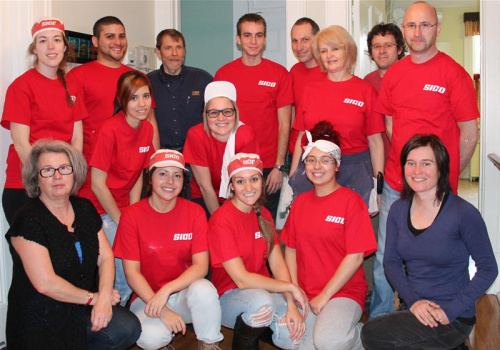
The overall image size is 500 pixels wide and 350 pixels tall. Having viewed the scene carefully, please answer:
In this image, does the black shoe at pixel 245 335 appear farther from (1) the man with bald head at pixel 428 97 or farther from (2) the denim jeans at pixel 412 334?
(1) the man with bald head at pixel 428 97

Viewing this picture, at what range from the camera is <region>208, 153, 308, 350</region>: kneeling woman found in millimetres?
2529

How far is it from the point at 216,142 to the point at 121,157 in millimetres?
506

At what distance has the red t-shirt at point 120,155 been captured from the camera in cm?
286

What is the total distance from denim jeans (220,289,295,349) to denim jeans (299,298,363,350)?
0.36 ft

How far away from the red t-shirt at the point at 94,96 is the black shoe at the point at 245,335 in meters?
1.41

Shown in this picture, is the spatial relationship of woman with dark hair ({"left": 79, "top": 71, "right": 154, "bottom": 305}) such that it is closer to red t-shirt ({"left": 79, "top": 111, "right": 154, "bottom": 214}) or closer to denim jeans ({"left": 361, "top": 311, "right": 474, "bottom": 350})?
red t-shirt ({"left": 79, "top": 111, "right": 154, "bottom": 214})

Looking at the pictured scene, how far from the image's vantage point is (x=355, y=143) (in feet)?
9.64

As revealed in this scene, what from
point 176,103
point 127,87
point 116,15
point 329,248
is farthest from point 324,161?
point 116,15

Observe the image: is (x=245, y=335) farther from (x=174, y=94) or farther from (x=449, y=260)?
(x=174, y=94)

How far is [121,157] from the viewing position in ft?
9.57

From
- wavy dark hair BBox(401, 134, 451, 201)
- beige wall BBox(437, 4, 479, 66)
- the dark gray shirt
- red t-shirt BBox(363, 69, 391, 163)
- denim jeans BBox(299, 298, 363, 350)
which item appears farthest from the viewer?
beige wall BBox(437, 4, 479, 66)

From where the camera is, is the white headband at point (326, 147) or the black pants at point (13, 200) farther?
the black pants at point (13, 200)

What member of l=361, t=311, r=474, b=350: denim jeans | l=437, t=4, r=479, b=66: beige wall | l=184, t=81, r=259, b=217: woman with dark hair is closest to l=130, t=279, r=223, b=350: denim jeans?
l=184, t=81, r=259, b=217: woman with dark hair

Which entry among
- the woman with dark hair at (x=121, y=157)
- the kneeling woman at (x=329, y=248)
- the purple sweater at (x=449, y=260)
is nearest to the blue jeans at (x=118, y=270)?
the woman with dark hair at (x=121, y=157)
